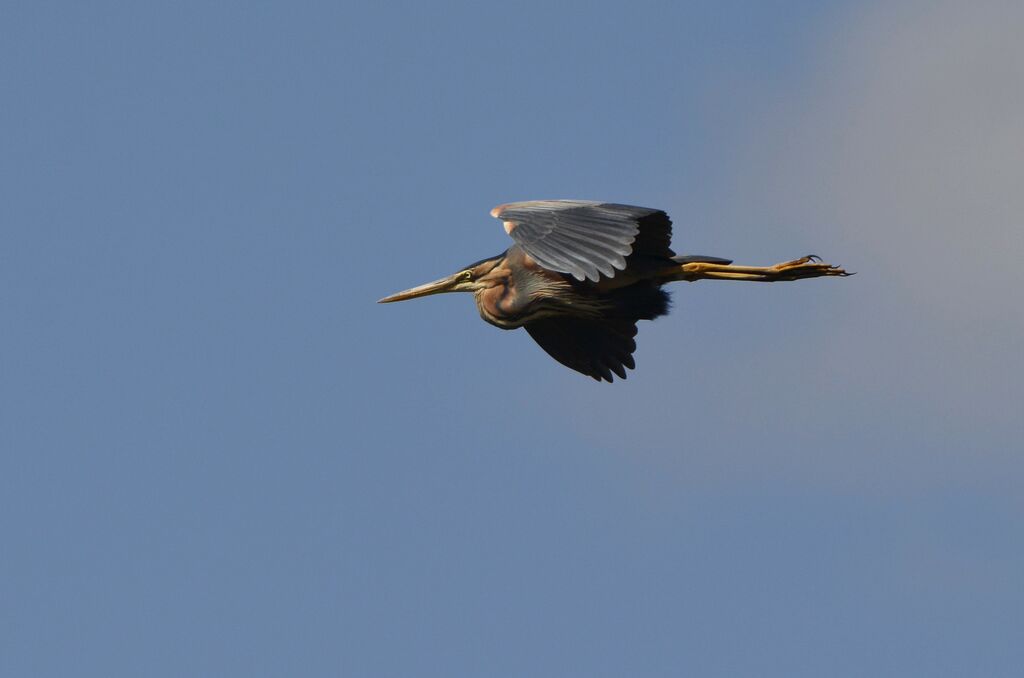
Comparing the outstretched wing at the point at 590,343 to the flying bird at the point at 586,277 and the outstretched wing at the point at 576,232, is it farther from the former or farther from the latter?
the outstretched wing at the point at 576,232

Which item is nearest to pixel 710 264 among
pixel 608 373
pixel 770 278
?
pixel 770 278

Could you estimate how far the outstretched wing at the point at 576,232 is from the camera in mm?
14734

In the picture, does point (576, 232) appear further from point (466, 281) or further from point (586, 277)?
point (466, 281)

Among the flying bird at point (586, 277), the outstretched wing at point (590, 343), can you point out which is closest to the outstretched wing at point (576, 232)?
the flying bird at point (586, 277)

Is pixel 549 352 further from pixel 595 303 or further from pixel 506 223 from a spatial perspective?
pixel 506 223

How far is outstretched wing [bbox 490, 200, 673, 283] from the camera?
14734 millimetres

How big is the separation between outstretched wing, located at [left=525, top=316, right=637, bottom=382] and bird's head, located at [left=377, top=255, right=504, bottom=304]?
762 mm

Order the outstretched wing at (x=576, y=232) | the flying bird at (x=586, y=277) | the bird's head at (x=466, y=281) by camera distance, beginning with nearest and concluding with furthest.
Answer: the outstretched wing at (x=576, y=232)
the flying bird at (x=586, y=277)
the bird's head at (x=466, y=281)

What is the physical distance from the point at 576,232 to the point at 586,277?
32 centimetres

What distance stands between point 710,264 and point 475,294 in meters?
1.80

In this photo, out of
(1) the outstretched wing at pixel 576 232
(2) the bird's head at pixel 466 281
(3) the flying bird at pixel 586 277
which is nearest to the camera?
(1) the outstretched wing at pixel 576 232

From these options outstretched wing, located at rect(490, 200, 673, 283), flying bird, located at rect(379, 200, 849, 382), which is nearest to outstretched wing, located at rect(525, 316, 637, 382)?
flying bird, located at rect(379, 200, 849, 382)

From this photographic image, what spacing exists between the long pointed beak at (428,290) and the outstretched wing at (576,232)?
4.83ft

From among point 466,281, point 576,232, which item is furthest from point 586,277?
point 466,281
